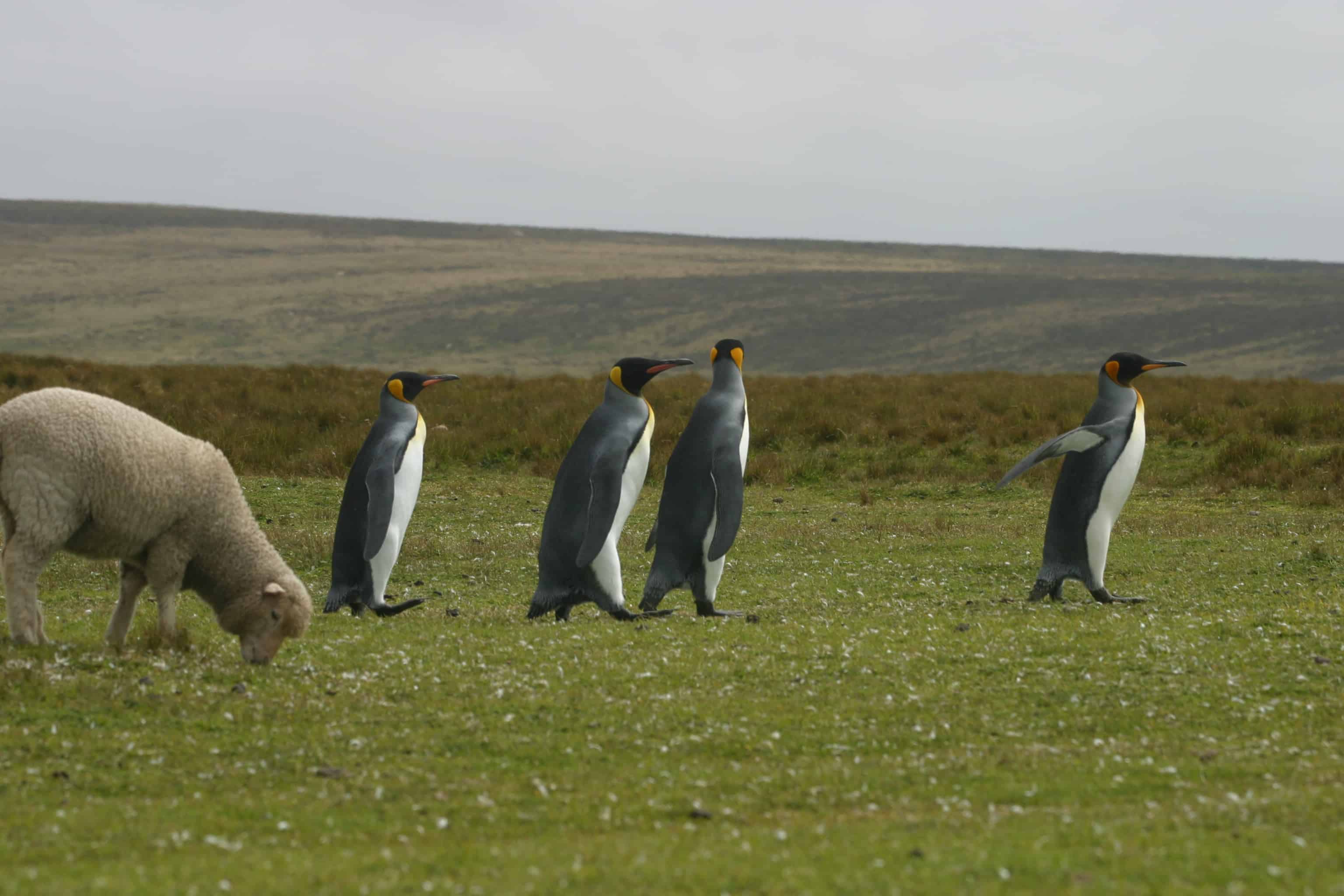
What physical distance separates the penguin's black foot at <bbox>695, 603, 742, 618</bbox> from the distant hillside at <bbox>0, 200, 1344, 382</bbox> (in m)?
64.5

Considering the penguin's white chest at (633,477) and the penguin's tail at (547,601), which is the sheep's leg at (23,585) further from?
the penguin's white chest at (633,477)

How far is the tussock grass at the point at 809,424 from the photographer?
21.8 meters

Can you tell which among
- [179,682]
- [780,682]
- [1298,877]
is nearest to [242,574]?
[179,682]

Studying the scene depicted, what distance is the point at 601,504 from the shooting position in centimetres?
1077

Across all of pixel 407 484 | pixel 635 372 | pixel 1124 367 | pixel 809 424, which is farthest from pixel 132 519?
pixel 809 424

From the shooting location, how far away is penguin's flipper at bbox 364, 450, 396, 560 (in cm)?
1099

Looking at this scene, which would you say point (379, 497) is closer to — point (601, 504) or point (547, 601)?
point (547, 601)

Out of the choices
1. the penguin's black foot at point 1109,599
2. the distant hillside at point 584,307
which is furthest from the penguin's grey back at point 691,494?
the distant hillside at point 584,307

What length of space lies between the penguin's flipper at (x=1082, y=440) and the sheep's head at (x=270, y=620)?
592 centimetres

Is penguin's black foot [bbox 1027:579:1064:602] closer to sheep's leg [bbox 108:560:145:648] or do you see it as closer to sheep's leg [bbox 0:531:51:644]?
sheep's leg [bbox 108:560:145:648]

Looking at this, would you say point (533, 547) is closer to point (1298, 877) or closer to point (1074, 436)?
point (1074, 436)

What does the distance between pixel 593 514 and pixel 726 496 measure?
45.5 inches

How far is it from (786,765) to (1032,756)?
124 cm

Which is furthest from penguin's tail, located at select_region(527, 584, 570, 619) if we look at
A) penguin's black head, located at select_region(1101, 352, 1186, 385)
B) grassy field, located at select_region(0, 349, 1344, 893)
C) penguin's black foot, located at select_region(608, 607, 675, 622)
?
penguin's black head, located at select_region(1101, 352, 1186, 385)
